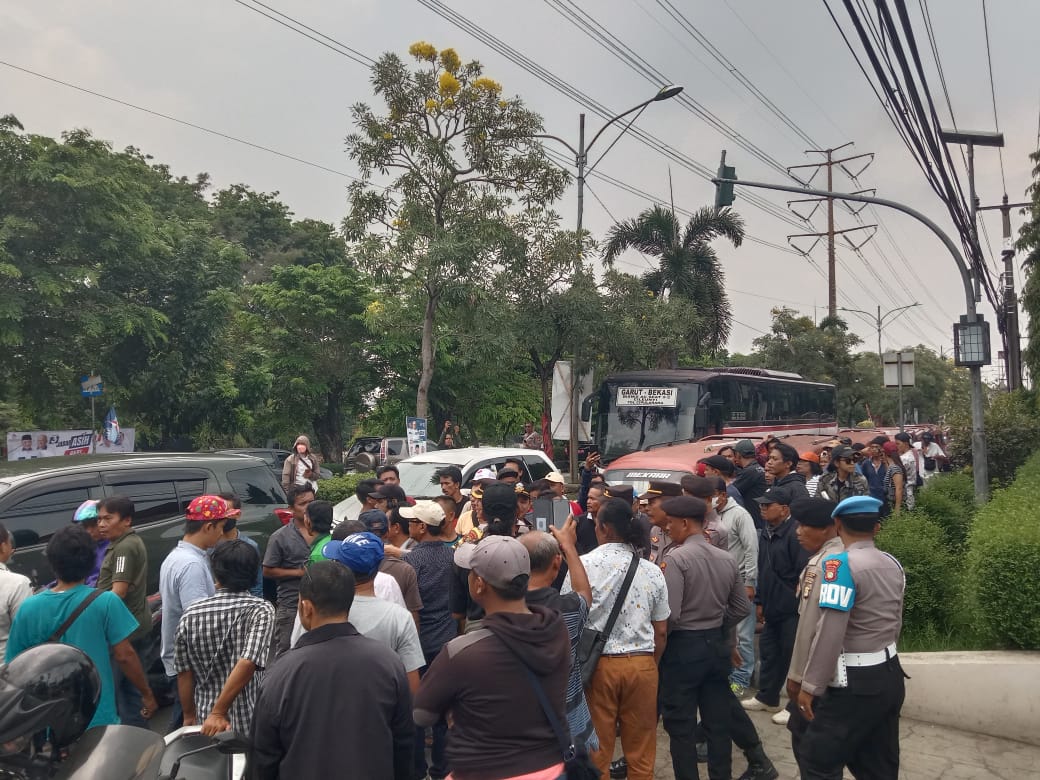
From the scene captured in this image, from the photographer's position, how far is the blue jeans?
628 centimetres

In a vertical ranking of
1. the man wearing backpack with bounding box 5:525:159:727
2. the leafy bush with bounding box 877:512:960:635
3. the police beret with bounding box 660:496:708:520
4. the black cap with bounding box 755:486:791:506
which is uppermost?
the police beret with bounding box 660:496:708:520

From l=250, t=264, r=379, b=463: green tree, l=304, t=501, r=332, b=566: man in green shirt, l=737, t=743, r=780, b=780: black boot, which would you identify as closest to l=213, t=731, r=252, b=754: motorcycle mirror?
l=304, t=501, r=332, b=566: man in green shirt

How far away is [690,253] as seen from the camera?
2750 centimetres

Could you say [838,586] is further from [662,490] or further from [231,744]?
[231,744]

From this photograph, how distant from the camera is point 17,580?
407 centimetres

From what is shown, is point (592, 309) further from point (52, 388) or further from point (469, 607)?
point (469, 607)

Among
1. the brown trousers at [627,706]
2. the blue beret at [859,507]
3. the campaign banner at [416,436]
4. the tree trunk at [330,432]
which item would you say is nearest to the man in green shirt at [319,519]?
the brown trousers at [627,706]

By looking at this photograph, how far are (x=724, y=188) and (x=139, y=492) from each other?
10278mm

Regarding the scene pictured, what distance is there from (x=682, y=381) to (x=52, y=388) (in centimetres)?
1454

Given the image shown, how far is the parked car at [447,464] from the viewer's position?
10375mm

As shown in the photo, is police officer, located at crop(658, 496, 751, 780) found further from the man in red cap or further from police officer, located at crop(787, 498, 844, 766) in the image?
the man in red cap

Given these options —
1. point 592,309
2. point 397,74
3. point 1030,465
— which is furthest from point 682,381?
point 397,74

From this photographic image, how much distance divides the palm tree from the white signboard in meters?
9.86

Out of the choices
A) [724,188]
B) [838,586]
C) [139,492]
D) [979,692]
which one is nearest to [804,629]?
[838,586]
